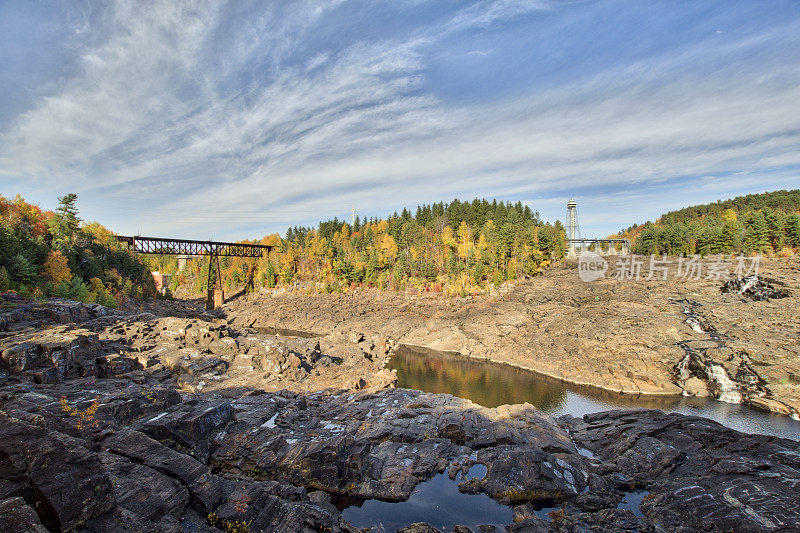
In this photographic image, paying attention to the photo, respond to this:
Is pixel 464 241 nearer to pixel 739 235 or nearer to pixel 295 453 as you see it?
pixel 739 235

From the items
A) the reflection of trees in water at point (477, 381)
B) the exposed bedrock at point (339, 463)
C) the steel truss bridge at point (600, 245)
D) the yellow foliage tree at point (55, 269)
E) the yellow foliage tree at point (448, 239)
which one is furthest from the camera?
the steel truss bridge at point (600, 245)

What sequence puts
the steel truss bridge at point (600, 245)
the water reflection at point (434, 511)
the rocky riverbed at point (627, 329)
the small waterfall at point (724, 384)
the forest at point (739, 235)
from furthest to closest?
the steel truss bridge at point (600, 245) → the forest at point (739, 235) → the rocky riverbed at point (627, 329) → the small waterfall at point (724, 384) → the water reflection at point (434, 511)

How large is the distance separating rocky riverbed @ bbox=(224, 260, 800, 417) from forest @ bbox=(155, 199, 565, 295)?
801 cm

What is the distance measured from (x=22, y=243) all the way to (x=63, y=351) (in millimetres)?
30384

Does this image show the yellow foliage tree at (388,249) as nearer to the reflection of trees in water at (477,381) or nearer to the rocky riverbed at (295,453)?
the reflection of trees in water at (477,381)

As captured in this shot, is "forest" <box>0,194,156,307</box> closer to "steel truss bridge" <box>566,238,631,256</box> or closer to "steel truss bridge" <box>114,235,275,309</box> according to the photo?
"steel truss bridge" <box>114,235,275,309</box>

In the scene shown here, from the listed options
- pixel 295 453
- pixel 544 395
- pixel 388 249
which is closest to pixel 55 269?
pixel 295 453

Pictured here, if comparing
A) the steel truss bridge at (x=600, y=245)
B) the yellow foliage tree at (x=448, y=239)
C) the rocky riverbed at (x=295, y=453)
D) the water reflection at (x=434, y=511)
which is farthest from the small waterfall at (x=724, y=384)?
the steel truss bridge at (x=600, y=245)

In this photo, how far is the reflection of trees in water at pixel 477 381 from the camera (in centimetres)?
3397

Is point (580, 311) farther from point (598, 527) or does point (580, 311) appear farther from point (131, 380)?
point (131, 380)

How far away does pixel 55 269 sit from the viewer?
140ft

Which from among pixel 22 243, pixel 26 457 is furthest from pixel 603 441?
pixel 22 243

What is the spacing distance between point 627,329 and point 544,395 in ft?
60.5

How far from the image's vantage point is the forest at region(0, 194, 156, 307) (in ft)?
118
